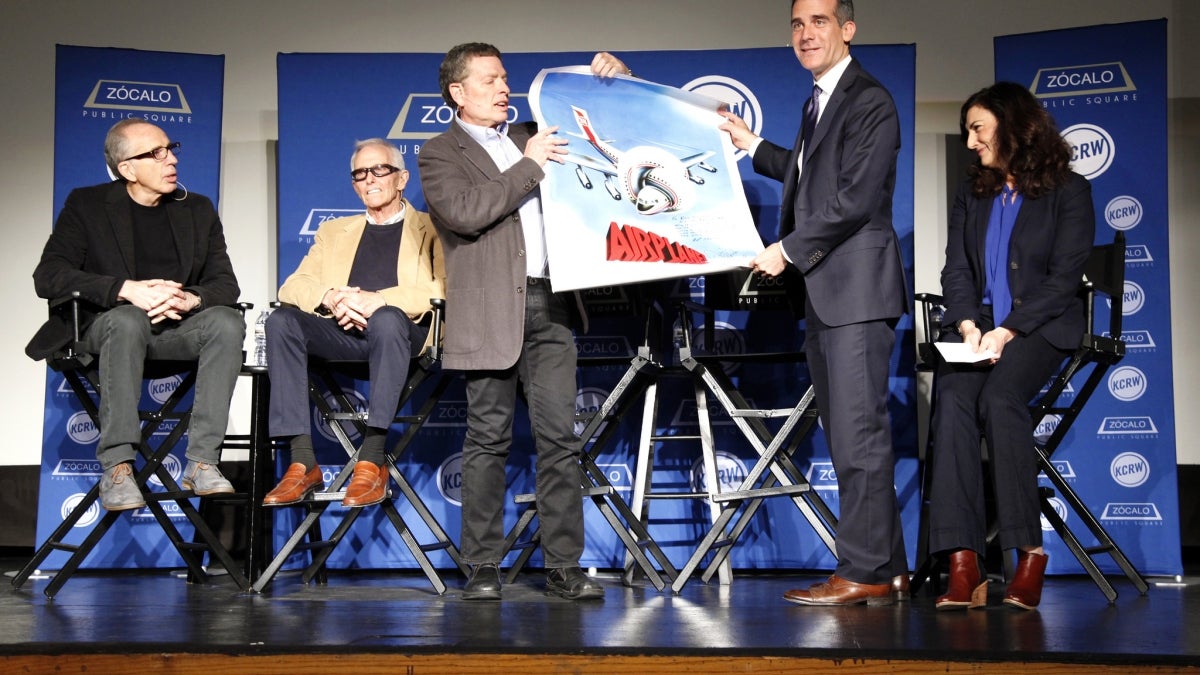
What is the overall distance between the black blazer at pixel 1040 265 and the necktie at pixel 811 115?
2.20ft

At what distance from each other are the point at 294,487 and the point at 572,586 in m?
1.04

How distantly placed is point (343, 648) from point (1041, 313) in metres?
2.47

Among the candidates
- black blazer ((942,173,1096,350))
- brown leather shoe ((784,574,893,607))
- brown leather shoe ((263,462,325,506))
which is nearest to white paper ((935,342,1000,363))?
black blazer ((942,173,1096,350))

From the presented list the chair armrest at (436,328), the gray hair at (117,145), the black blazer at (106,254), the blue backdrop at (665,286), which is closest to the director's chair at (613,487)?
the blue backdrop at (665,286)

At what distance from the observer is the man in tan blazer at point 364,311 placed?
4023 millimetres

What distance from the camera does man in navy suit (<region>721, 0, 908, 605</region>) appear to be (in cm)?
360

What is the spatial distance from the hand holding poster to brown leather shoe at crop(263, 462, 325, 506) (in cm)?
116

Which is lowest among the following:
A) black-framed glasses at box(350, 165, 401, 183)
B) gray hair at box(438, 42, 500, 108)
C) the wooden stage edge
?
the wooden stage edge

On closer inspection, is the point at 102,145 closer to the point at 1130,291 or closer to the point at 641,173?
the point at 641,173

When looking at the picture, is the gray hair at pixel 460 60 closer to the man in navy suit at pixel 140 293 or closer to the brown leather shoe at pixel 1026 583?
the man in navy suit at pixel 140 293

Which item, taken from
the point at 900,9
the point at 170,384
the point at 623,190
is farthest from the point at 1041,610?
the point at 170,384

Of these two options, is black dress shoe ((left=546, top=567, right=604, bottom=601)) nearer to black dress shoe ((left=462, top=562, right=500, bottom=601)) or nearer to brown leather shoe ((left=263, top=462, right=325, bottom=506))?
black dress shoe ((left=462, top=562, right=500, bottom=601))

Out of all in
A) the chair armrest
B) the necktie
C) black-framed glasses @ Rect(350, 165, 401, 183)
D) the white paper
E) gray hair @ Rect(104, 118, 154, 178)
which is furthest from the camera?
black-framed glasses @ Rect(350, 165, 401, 183)

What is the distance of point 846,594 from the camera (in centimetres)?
356
